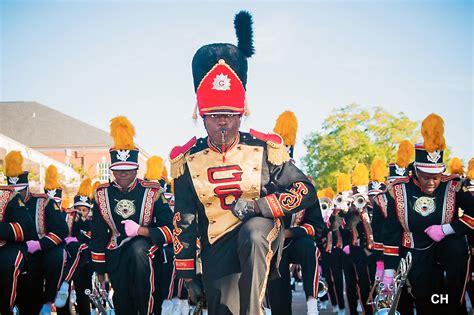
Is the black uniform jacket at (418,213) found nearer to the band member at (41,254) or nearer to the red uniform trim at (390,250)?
the red uniform trim at (390,250)

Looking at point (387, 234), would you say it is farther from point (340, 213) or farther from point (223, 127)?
point (340, 213)

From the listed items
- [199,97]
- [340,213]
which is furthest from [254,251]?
[340,213]

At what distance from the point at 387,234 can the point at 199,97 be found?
406 cm

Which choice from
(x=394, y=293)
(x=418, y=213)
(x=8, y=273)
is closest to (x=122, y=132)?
(x=8, y=273)

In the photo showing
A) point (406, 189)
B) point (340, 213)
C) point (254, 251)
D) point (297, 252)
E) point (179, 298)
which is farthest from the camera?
point (340, 213)

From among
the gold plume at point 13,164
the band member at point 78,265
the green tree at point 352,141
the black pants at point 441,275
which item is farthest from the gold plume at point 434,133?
the green tree at point 352,141

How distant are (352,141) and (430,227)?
131 feet

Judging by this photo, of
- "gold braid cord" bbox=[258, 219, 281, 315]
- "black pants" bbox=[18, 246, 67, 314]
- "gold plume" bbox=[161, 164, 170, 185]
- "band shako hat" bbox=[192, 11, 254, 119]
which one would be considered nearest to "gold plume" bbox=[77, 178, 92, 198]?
"gold plume" bbox=[161, 164, 170, 185]

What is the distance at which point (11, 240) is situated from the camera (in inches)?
399

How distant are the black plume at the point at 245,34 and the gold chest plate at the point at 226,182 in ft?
2.65

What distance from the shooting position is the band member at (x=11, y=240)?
1005cm

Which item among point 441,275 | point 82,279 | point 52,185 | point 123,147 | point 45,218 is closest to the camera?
point 441,275

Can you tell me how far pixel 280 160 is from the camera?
612 centimetres

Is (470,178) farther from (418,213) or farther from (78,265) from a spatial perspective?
(78,265)
